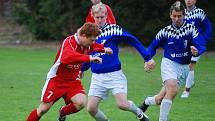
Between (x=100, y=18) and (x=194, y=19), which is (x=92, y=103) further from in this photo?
(x=194, y=19)

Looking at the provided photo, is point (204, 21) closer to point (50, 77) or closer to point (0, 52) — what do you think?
point (50, 77)

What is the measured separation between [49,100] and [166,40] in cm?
→ 231

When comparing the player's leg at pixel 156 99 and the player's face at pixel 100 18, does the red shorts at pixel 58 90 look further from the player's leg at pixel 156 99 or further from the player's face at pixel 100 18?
the player's leg at pixel 156 99

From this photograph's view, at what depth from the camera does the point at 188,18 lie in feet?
43.9

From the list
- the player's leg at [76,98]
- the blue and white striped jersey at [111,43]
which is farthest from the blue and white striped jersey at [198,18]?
the player's leg at [76,98]

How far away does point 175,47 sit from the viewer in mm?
9672

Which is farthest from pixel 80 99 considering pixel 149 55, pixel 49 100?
pixel 149 55

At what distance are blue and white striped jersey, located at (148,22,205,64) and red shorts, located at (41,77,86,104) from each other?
1575mm

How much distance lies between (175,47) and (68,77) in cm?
204

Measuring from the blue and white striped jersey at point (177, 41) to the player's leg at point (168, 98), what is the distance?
0.53 meters

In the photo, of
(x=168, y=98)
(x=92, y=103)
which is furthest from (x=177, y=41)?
(x=92, y=103)

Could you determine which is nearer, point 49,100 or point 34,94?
point 49,100

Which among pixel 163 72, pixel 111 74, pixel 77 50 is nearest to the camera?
pixel 77 50

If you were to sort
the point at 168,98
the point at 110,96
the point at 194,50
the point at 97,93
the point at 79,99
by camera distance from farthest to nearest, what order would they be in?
1. the point at 110,96
2. the point at 194,50
3. the point at 168,98
4. the point at 97,93
5. the point at 79,99
